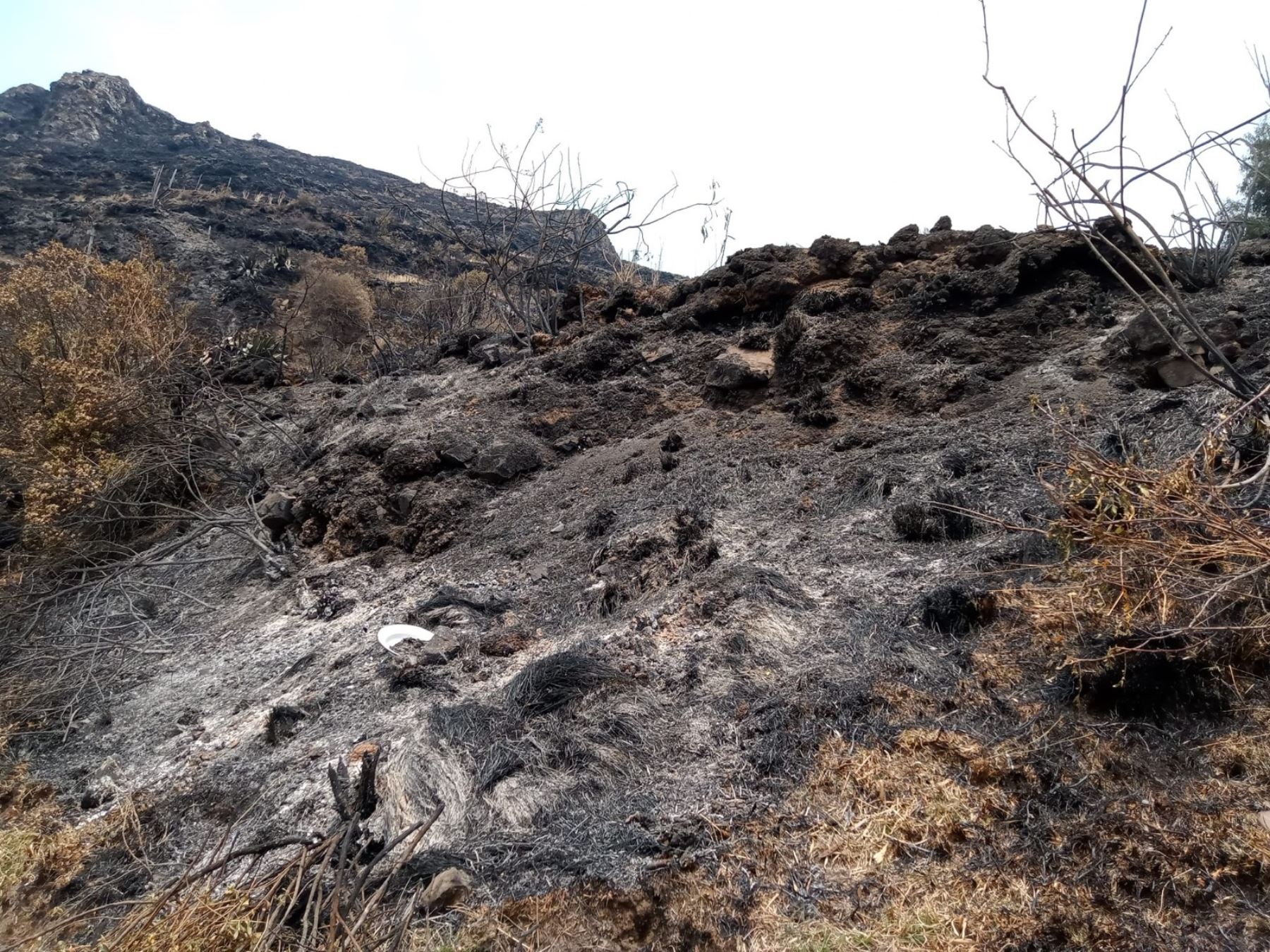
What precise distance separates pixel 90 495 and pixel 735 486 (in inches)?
217

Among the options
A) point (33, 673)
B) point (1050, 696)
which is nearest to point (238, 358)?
point (33, 673)

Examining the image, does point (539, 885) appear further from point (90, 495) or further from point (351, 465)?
point (90, 495)

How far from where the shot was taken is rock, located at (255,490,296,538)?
6473 mm

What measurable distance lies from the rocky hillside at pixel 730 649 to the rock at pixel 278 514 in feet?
0.16

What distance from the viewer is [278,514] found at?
6488 millimetres

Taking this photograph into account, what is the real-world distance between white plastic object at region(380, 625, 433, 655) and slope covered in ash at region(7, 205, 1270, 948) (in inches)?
3.3

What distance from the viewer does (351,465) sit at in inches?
257

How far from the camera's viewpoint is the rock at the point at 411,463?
6.28 metres

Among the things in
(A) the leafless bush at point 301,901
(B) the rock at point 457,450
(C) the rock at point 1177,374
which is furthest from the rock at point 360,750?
(C) the rock at point 1177,374

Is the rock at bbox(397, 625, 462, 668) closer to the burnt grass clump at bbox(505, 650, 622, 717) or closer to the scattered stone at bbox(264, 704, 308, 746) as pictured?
the scattered stone at bbox(264, 704, 308, 746)

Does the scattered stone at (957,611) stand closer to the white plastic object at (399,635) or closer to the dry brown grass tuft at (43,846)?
the white plastic object at (399,635)

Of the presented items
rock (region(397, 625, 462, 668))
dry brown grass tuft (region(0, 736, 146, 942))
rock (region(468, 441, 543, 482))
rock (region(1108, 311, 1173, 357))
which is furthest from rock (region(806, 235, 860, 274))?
dry brown grass tuft (region(0, 736, 146, 942))

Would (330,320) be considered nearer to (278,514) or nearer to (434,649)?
(278,514)

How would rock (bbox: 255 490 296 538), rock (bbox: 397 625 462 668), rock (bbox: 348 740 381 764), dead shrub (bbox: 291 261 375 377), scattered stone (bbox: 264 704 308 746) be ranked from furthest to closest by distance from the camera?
dead shrub (bbox: 291 261 375 377) → rock (bbox: 255 490 296 538) → rock (bbox: 397 625 462 668) → scattered stone (bbox: 264 704 308 746) → rock (bbox: 348 740 381 764)
